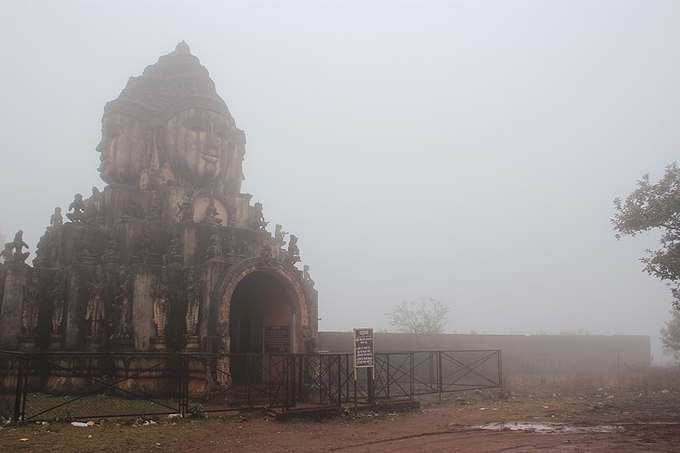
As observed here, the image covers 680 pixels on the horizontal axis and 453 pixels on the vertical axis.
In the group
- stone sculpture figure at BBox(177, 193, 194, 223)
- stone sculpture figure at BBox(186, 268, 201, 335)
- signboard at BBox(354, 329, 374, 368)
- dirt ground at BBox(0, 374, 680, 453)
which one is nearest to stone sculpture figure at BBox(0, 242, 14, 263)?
stone sculpture figure at BBox(177, 193, 194, 223)

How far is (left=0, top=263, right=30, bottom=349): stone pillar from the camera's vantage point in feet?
65.7

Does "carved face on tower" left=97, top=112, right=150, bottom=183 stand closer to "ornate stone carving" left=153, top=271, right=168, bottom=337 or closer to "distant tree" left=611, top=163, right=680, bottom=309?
"ornate stone carving" left=153, top=271, right=168, bottom=337

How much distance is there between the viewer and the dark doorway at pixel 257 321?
20750 millimetres

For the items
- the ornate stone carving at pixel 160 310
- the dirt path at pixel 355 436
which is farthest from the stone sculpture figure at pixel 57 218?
the dirt path at pixel 355 436

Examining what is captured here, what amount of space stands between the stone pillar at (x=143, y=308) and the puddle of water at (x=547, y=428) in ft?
35.6

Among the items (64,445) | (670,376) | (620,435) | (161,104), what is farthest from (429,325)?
(64,445)

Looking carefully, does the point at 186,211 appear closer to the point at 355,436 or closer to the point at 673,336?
the point at 355,436

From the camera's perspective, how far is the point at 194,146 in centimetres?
2433

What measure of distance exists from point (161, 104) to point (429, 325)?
32.6 meters

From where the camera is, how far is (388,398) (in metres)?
17.7

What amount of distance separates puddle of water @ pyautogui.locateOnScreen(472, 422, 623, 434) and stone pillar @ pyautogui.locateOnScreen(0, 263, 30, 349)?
15921 mm

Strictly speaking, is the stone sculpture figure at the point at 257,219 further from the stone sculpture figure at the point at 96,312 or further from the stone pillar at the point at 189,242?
the stone sculpture figure at the point at 96,312

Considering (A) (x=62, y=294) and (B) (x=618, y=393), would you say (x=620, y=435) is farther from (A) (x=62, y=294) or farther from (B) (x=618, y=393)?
(A) (x=62, y=294)

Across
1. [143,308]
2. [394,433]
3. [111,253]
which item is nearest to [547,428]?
[394,433]
